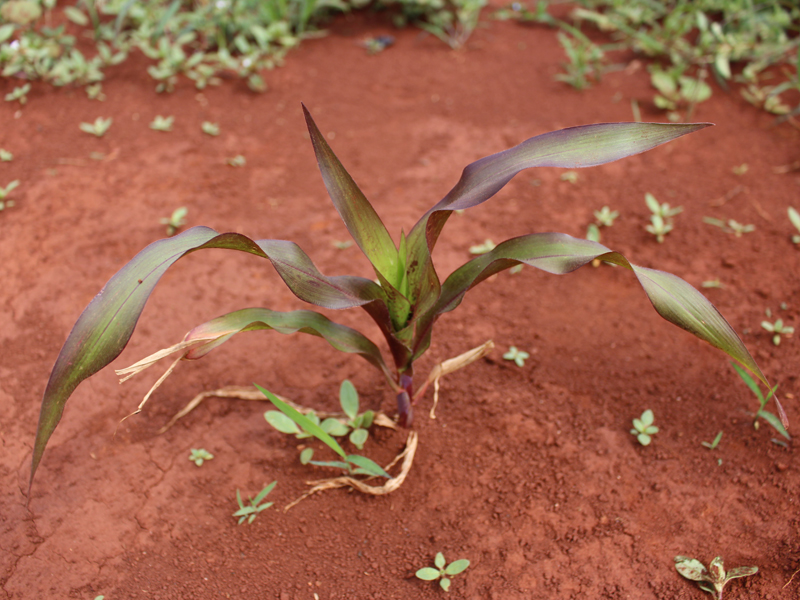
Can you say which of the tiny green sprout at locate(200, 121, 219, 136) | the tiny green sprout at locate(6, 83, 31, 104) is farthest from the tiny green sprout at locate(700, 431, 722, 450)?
the tiny green sprout at locate(6, 83, 31, 104)

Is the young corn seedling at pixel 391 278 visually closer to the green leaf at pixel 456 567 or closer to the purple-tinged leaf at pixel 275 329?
the purple-tinged leaf at pixel 275 329

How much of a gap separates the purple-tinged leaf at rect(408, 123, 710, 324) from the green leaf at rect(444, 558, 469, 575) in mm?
601

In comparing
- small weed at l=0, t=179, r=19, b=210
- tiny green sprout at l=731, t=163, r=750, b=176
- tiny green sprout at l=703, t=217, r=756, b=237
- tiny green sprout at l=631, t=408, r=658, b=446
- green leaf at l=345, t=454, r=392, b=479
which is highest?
small weed at l=0, t=179, r=19, b=210

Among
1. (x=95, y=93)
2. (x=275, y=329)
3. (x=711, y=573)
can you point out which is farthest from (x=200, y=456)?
(x=95, y=93)

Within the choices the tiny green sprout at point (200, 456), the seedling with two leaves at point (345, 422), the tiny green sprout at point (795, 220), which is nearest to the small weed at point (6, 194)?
the tiny green sprout at point (200, 456)

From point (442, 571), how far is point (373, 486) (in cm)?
29

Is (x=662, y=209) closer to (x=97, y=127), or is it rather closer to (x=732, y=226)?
(x=732, y=226)

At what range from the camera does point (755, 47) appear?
→ 3.27 metres

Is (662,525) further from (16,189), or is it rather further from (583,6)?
(583,6)

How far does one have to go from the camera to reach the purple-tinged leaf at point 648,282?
3.87 feet

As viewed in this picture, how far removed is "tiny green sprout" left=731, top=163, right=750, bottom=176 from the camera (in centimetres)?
266

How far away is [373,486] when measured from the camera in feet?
5.07

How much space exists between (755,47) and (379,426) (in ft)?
10.4

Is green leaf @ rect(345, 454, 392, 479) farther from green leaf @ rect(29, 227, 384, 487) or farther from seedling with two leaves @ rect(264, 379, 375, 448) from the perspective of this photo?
green leaf @ rect(29, 227, 384, 487)
